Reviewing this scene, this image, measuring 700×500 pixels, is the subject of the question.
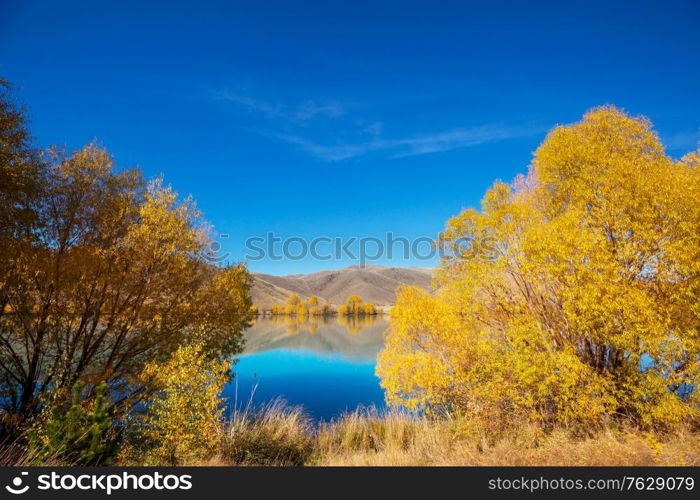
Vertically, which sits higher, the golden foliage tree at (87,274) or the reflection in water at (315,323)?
the golden foliage tree at (87,274)

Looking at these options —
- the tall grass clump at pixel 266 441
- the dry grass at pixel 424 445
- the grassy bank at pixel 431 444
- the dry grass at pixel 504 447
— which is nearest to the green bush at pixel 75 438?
the dry grass at pixel 424 445

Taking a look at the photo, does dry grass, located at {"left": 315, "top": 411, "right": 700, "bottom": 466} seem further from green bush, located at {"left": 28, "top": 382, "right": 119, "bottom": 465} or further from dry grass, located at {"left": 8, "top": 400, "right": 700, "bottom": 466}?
green bush, located at {"left": 28, "top": 382, "right": 119, "bottom": 465}

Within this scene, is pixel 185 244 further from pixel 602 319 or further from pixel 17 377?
pixel 602 319

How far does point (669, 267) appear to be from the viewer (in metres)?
9.69

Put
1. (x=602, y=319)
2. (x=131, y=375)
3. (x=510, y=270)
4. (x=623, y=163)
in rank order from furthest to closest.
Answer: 1. (x=131, y=375)
2. (x=510, y=270)
3. (x=623, y=163)
4. (x=602, y=319)

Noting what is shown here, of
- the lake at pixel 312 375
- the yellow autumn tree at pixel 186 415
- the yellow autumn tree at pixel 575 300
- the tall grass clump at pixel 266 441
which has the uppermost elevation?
the yellow autumn tree at pixel 575 300

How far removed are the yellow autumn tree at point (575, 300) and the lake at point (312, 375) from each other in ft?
29.2

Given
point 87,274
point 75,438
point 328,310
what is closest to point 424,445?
point 75,438

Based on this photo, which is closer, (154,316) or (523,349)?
(523,349)

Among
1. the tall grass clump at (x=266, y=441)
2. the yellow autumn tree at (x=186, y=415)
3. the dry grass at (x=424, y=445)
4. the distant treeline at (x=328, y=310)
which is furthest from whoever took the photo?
the distant treeline at (x=328, y=310)

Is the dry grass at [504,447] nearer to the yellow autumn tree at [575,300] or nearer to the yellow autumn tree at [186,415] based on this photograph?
the yellow autumn tree at [575,300]

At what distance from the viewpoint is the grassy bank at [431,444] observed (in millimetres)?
8148

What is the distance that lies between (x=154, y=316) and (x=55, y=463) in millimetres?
8450

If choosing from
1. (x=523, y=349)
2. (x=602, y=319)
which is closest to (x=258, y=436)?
(x=523, y=349)
